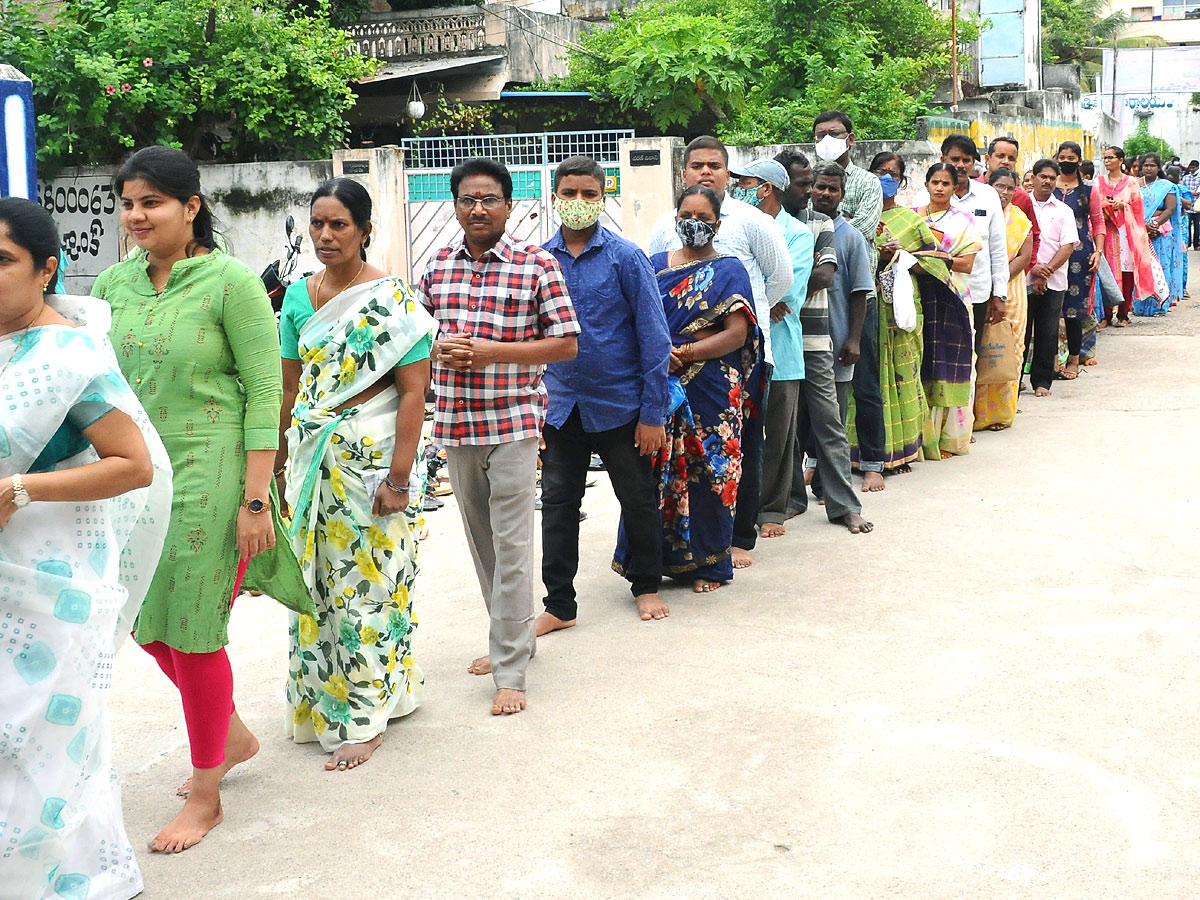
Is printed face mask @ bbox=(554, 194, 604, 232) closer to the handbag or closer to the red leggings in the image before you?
the red leggings

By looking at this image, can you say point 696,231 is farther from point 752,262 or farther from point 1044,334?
point 1044,334

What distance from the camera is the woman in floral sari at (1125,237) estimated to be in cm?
1422

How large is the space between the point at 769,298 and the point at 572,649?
6.97ft

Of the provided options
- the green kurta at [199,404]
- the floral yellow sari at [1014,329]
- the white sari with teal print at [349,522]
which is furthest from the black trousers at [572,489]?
the floral yellow sari at [1014,329]

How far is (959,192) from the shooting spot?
873cm

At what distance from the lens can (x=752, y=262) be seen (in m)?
6.21

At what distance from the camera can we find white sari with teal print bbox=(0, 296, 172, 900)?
2869mm

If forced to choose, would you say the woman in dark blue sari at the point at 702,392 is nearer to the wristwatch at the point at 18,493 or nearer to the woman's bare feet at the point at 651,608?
the woman's bare feet at the point at 651,608

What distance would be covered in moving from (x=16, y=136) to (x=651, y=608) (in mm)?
3460

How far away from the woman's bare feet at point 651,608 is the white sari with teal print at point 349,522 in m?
1.46

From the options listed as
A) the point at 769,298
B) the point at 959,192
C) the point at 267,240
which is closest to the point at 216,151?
the point at 267,240

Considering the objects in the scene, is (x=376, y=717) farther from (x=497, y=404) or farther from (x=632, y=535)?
(x=632, y=535)

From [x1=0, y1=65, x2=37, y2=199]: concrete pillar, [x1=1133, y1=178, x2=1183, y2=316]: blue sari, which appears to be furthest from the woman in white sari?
[x1=1133, y1=178, x2=1183, y2=316]: blue sari

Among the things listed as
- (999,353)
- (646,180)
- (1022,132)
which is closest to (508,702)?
(999,353)
